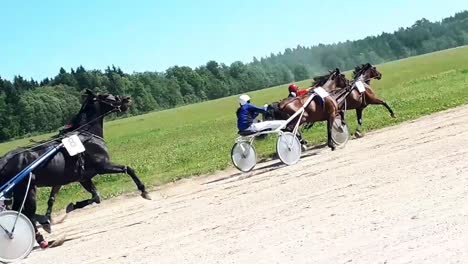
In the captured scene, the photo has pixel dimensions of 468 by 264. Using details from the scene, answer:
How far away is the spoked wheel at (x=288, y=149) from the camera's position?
15281 millimetres

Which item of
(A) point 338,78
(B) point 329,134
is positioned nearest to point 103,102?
(B) point 329,134

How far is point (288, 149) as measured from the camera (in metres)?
15.3

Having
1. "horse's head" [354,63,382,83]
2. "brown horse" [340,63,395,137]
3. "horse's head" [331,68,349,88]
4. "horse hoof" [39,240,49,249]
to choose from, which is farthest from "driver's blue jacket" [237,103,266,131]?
"horse's head" [354,63,382,83]

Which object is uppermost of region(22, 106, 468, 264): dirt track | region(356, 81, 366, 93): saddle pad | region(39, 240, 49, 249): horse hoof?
region(356, 81, 366, 93): saddle pad

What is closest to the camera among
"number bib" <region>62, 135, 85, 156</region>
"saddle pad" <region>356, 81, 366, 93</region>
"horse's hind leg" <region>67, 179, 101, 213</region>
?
"number bib" <region>62, 135, 85, 156</region>

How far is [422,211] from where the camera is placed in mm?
7824

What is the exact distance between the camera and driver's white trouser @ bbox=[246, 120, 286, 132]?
15540mm

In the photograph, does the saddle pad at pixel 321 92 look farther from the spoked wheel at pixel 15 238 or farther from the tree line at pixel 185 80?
the tree line at pixel 185 80

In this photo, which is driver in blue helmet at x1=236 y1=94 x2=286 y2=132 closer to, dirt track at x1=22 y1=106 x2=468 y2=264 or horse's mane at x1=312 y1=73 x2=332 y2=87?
dirt track at x1=22 y1=106 x2=468 y2=264

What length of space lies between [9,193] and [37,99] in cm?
8307

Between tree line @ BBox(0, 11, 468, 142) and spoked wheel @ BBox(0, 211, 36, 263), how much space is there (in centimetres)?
3447

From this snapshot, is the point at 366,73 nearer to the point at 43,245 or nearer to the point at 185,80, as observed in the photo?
the point at 43,245

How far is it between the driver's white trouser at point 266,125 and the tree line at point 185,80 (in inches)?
1149

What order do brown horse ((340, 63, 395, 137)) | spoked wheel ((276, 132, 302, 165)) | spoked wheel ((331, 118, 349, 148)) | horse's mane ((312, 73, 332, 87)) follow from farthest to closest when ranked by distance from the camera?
brown horse ((340, 63, 395, 137)) → horse's mane ((312, 73, 332, 87)) → spoked wheel ((331, 118, 349, 148)) → spoked wheel ((276, 132, 302, 165))
